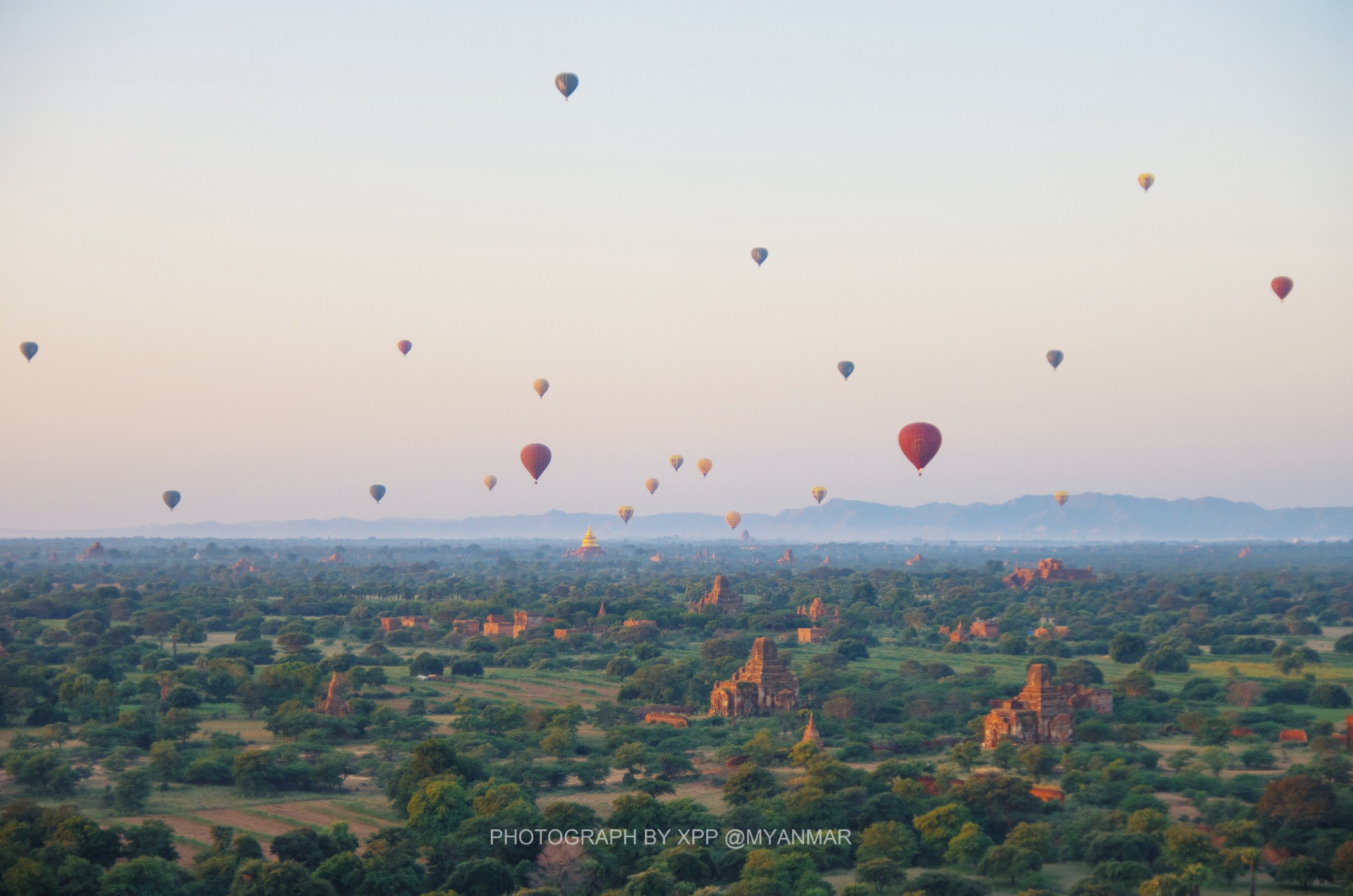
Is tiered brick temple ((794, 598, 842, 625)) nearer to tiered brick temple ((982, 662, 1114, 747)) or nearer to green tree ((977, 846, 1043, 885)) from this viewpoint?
tiered brick temple ((982, 662, 1114, 747))

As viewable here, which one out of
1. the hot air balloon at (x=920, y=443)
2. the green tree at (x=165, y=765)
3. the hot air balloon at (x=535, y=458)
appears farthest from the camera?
the hot air balloon at (x=535, y=458)

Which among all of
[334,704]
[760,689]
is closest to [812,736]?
[760,689]

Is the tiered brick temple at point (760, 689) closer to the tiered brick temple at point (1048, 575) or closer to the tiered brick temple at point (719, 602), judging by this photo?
the tiered brick temple at point (719, 602)

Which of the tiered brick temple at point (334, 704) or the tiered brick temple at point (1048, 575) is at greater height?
the tiered brick temple at point (1048, 575)

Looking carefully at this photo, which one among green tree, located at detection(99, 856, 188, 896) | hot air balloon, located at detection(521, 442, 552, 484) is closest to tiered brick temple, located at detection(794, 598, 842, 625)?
hot air balloon, located at detection(521, 442, 552, 484)

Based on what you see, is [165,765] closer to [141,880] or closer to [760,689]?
[141,880]

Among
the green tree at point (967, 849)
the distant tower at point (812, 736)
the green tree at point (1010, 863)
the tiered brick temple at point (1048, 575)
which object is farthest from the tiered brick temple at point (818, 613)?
the green tree at point (1010, 863)
